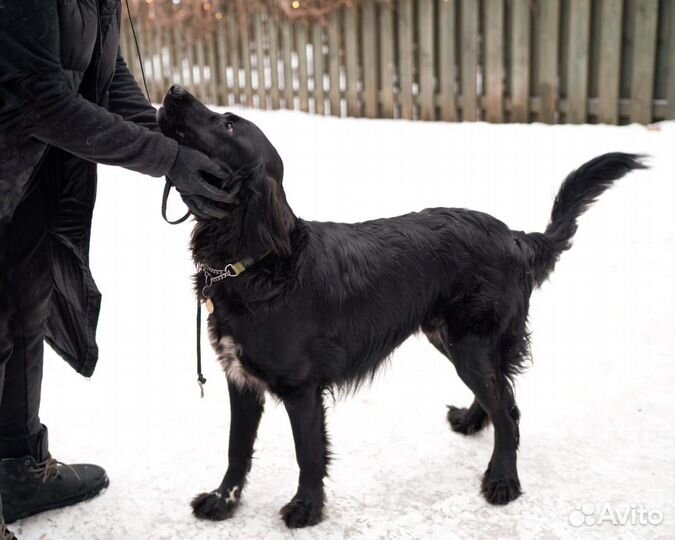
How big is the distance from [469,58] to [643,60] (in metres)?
1.47

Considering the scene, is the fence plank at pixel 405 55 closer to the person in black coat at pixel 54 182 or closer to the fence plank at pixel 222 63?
the fence plank at pixel 222 63

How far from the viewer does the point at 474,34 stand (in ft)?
22.4

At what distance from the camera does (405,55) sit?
23.9 ft

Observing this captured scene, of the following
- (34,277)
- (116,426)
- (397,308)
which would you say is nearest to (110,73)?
(34,277)

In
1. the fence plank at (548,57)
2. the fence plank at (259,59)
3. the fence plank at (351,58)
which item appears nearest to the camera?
the fence plank at (548,57)

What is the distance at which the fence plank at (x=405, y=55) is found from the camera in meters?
7.22

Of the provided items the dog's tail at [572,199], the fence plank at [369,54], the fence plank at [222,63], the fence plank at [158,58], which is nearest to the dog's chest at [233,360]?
the dog's tail at [572,199]

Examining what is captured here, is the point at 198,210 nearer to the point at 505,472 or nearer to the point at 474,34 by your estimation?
the point at 505,472

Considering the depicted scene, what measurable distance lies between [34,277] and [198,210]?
597mm

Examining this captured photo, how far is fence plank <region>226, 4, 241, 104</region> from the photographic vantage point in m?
8.78

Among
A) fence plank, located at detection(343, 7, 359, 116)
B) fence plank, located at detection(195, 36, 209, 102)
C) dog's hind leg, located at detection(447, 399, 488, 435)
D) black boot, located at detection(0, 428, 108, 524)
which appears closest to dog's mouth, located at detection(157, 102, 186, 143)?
black boot, located at detection(0, 428, 108, 524)

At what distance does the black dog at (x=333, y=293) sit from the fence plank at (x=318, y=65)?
17.0 ft

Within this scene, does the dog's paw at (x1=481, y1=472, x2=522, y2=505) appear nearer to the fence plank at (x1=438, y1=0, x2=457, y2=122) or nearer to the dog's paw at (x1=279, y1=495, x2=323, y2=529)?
the dog's paw at (x1=279, y1=495, x2=323, y2=529)

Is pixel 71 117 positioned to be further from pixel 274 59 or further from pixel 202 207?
pixel 274 59
